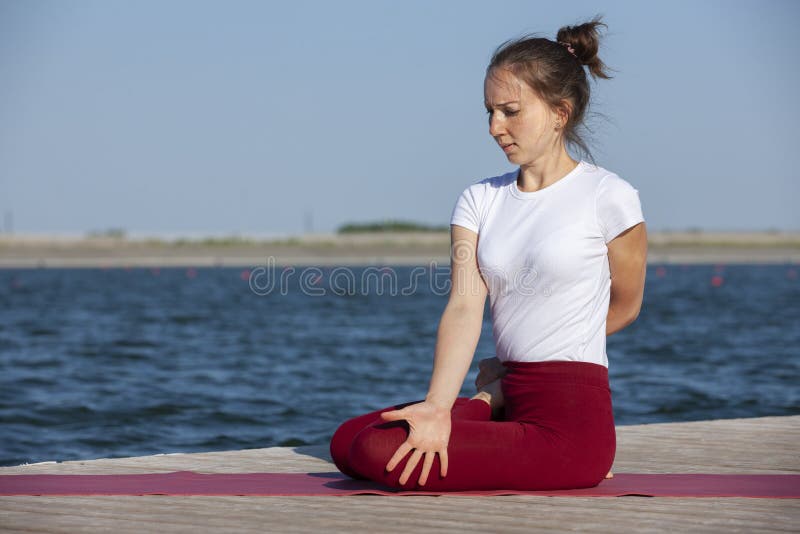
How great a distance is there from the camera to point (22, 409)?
434 inches

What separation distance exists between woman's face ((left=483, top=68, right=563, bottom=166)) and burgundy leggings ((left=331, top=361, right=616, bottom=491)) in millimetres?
746

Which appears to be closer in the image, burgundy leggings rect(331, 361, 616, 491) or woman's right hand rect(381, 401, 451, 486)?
woman's right hand rect(381, 401, 451, 486)

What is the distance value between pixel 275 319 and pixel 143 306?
5941 millimetres

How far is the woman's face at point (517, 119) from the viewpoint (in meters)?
3.90

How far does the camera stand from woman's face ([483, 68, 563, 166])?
3.90 m

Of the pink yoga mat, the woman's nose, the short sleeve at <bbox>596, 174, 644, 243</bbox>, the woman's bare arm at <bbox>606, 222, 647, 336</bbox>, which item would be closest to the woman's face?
the woman's nose

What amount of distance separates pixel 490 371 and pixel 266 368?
11.3 metres

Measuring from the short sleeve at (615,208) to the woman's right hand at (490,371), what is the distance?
2.12ft

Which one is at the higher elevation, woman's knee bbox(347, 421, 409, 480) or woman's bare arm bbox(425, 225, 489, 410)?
woman's bare arm bbox(425, 225, 489, 410)

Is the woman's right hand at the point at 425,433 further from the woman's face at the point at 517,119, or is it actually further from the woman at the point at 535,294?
the woman's face at the point at 517,119

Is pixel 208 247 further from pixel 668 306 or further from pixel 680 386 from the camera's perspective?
pixel 680 386

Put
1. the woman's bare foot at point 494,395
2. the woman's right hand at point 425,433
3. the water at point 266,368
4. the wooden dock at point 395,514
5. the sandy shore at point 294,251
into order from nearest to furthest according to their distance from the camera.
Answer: the wooden dock at point 395,514 < the woman's right hand at point 425,433 < the woman's bare foot at point 494,395 < the water at point 266,368 < the sandy shore at point 294,251

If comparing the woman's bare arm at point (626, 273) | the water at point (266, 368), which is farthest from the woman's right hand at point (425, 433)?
the water at point (266, 368)

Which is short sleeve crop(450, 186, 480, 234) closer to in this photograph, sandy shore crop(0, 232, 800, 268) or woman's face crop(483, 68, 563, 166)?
woman's face crop(483, 68, 563, 166)
